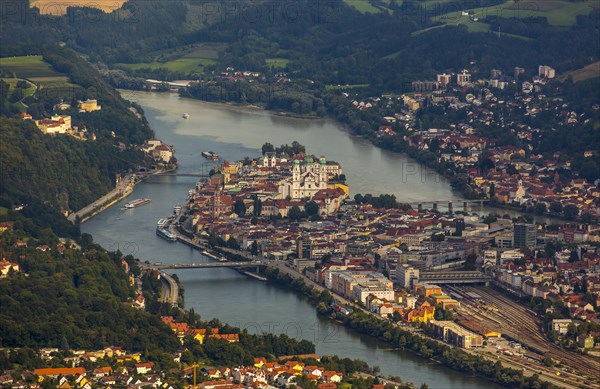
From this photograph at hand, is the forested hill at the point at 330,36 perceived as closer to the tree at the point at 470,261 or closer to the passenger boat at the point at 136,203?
the passenger boat at the point at 136,203

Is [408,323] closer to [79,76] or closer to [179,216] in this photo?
[179,216]

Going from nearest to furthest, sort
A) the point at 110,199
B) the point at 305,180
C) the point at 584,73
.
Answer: the point at 110,199, the point at 305,180, the point at 584,73

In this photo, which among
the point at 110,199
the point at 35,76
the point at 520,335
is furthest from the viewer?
Result: the point at 35,76

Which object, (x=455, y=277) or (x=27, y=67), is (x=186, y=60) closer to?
(x=27, y=67)

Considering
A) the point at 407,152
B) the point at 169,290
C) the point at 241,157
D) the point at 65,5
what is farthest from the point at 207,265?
the point at 65,5

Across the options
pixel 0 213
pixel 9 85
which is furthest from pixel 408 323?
pixel 9 85

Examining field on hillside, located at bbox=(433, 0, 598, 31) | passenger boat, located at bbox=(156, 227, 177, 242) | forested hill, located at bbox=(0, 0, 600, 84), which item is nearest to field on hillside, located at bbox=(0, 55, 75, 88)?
forested hill, located at bbox=(0, 0, 600, 84)

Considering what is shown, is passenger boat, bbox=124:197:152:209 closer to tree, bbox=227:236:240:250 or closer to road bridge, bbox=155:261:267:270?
tree, bbox=227:236:240:250

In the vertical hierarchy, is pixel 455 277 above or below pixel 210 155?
below

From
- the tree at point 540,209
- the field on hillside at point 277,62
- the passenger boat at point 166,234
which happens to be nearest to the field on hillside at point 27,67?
the field on hillside at point 277,62
